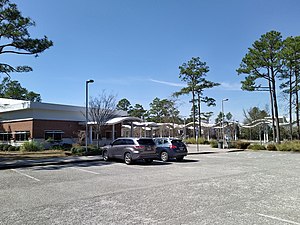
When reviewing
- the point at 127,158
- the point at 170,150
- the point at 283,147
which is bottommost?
the point at 283,147

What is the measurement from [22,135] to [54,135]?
3790 mm

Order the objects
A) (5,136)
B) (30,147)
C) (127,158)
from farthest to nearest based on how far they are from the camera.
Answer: (5,136) → (30,147) → (127,158)

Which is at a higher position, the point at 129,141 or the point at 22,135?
the point at 22,135

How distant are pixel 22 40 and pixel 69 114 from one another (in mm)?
14622

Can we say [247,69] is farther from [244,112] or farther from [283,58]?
[244,112]

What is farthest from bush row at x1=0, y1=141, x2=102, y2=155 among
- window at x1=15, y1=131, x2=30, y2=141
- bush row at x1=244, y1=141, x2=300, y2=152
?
bush row at x1=244, y1=141, x2=300, y2=152

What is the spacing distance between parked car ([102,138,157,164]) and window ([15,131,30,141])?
61.1ft

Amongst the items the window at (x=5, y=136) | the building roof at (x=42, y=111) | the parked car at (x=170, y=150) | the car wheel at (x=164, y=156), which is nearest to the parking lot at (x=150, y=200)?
the parked car at (x=170, y=150)

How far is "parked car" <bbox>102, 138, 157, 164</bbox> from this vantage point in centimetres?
1631

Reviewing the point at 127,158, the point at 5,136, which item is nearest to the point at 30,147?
the point at 5,136

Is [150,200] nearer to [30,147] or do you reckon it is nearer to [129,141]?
[129,141]

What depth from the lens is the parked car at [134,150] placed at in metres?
16.3

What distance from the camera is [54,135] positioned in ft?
109

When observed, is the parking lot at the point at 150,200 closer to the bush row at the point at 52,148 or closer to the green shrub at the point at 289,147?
the bush row at the point at 52,148
